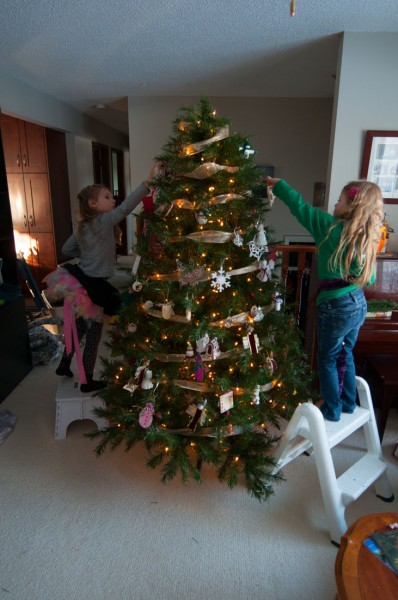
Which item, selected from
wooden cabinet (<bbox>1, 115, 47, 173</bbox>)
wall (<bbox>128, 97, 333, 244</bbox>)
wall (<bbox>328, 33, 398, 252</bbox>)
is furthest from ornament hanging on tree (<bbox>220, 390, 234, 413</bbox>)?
wooden cabinet (<bbox>1, 115, 47, 173</bbox>)

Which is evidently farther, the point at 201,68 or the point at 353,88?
the point at 201,68

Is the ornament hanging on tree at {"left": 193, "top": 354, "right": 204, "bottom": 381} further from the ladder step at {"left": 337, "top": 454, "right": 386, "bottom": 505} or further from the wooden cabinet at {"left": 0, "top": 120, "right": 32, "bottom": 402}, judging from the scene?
the wooden cabinet at {"left": 0, "top": 120, "right": 32, "bottom": 402}

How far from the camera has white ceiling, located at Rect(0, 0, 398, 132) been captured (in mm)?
2123

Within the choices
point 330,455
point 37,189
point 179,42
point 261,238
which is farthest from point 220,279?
point 37,189

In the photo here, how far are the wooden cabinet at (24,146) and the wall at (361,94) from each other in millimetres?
3555

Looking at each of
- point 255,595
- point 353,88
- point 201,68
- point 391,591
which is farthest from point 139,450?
point 201,68

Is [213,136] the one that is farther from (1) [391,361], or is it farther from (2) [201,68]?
(2) [201,68]

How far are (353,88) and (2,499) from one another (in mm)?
3080

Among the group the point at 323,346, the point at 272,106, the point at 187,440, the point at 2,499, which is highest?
the point at 272,106

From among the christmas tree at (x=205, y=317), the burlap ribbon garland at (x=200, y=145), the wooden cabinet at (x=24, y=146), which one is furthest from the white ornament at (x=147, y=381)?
the wooden cabinet at (x=24, y=146)

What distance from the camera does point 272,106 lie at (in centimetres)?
448

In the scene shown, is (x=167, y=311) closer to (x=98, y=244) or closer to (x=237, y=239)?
(x=237, y=239)

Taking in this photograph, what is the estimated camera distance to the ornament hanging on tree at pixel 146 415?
5.26 ft

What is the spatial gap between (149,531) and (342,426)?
36.5 inches
